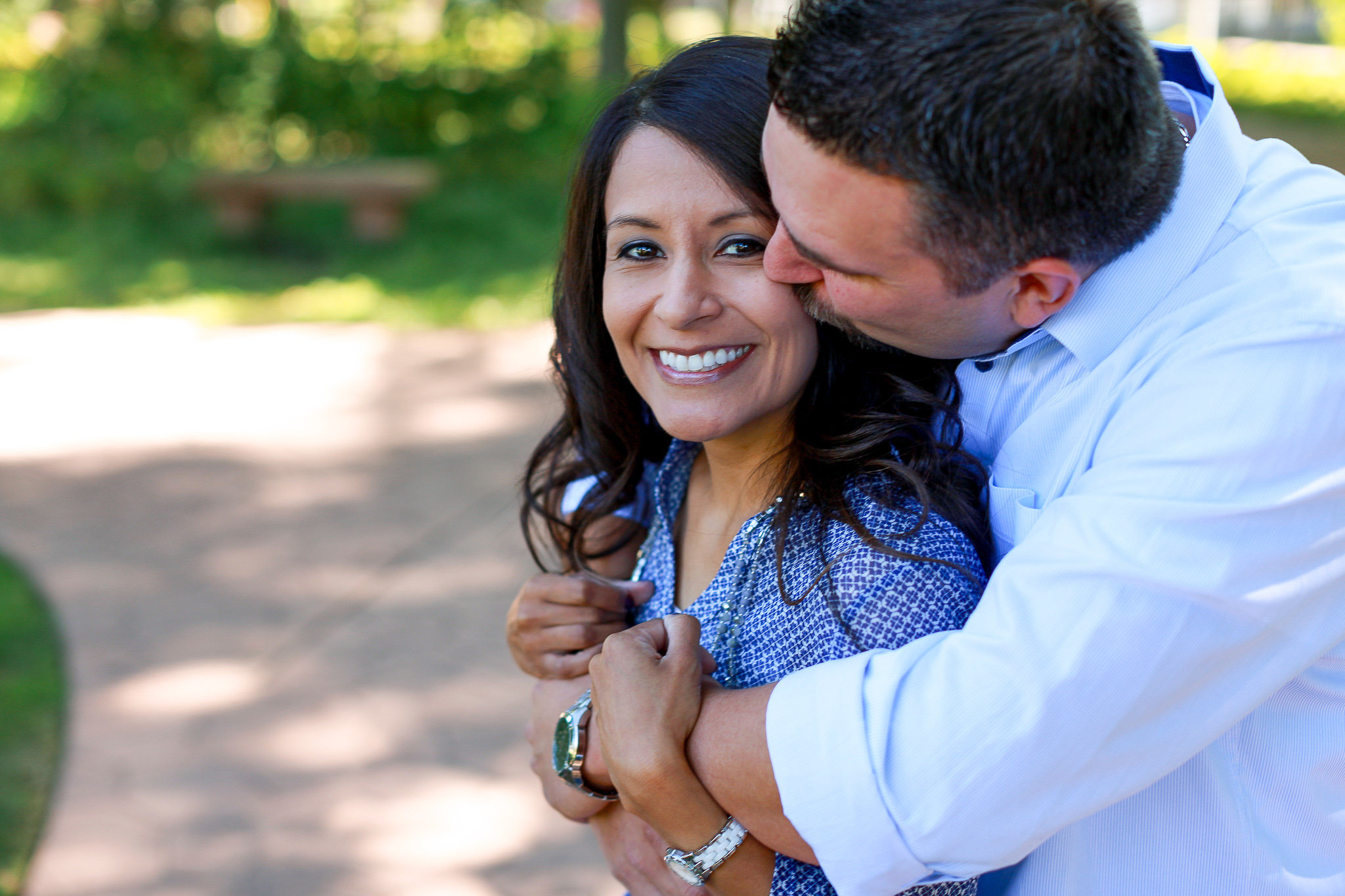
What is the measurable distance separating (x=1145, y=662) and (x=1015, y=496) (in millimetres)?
401

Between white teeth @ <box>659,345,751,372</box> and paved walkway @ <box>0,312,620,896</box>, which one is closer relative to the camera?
white teeth @ <box>659,345,751,372</box>

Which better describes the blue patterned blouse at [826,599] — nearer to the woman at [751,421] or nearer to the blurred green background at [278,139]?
the woman at [751,421]

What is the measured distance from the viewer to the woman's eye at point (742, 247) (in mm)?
1851

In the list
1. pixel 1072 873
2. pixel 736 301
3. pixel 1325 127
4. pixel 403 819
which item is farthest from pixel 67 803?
pixel 1325 127

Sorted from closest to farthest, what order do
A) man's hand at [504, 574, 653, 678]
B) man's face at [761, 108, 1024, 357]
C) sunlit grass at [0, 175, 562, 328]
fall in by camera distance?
man's face at [761, 108, 1024, 357] → man's hand at [504, 574, 653, 678] → sunlit grass at [0, 175, 562, 328]

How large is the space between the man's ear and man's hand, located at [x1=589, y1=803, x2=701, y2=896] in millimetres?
886

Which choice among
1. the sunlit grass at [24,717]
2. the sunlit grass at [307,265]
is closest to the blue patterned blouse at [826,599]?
the sunlit grass at [24,717]

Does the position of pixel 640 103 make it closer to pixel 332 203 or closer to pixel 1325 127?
pixel 332 203

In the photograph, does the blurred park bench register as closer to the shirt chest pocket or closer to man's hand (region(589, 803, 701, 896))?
man's hand (region(589, 803, 701, 896))

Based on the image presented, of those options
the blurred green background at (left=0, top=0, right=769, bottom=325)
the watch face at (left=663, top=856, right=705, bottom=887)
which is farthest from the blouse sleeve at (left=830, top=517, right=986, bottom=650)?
the blurred green background at (left=0, top=0, right=769, bottom=325)

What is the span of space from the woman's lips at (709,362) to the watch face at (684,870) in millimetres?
717

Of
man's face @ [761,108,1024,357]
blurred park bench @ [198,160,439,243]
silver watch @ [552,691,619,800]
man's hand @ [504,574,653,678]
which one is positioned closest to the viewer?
man's face @ [761,108,1024,357]

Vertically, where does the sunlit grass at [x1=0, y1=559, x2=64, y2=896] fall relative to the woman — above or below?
below

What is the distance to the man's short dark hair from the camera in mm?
1350
